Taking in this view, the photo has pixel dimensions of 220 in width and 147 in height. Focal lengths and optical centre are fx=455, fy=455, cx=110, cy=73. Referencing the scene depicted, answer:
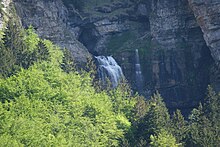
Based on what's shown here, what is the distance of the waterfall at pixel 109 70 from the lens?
9650 cm

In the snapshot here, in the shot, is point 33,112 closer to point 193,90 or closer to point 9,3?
point 9,3

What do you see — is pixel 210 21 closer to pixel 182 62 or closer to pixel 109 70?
pixel 182 62

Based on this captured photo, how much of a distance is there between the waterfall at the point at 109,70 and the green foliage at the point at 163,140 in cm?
3125

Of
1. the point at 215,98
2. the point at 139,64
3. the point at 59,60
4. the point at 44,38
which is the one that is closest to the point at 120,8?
the point at 139,64

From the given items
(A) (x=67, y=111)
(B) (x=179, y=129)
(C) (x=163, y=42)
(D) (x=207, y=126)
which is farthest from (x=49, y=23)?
(D) (x=207, y=126)

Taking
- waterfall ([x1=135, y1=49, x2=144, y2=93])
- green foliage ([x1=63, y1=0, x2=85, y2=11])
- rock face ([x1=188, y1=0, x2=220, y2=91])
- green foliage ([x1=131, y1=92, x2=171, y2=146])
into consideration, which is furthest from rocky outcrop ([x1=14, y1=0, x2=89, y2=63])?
green foliage ([x1=131, y1=92, x2=171, y2=146])

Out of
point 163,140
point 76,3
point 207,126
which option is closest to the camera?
point 163,140

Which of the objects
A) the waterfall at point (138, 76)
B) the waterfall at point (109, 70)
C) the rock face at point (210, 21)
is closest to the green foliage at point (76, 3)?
the waterfall at point (109, 70)

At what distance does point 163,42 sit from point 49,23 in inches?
1005

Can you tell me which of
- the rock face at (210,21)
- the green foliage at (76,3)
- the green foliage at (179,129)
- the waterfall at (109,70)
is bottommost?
the green foliage at (179,129)

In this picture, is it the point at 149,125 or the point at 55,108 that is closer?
the point at 55,108

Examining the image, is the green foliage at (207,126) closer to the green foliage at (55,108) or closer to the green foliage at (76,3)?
the green foliage at (55,108)

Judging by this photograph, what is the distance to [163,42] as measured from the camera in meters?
102

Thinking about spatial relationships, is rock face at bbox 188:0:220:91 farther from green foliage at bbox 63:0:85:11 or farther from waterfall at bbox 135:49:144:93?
green foliage at bbox 63:0:85:11
